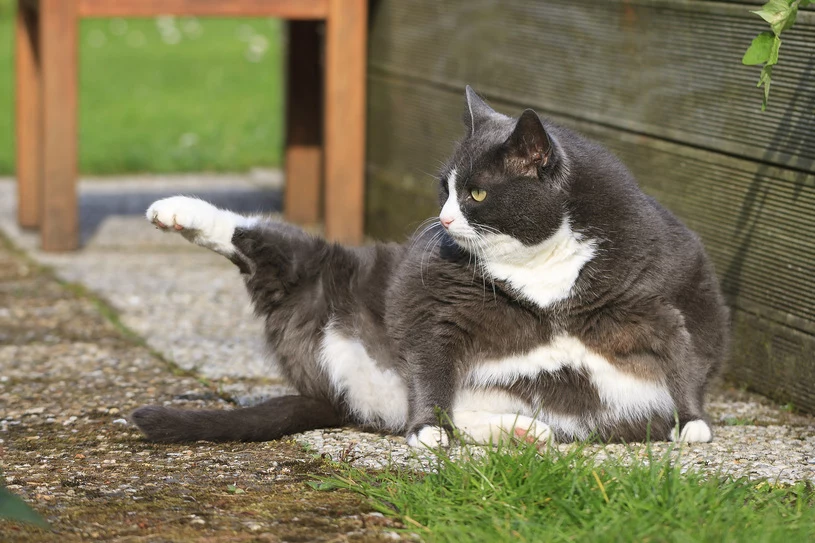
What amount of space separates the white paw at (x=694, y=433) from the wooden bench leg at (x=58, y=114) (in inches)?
150

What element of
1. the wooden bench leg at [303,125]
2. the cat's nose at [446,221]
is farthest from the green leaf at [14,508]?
the wooden bench leg at [303,125]

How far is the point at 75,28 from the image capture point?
5414 millimetres

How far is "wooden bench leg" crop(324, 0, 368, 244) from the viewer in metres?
5.86

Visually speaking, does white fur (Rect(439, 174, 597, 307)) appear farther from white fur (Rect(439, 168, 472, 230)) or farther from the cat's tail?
the cat's tail

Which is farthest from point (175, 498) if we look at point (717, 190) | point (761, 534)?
point (717, 190)

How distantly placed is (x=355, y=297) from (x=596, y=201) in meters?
0.86

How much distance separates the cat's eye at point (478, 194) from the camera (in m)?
2.82

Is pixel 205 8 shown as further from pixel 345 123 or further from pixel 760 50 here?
pixel 760 50

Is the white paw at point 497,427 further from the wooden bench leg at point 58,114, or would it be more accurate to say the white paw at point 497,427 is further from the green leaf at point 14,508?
the wooden bench leg at point 58,114

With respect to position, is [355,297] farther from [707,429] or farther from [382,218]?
[382,218]

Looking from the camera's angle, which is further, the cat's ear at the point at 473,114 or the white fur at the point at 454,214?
the cat's ear at the point at 473,114

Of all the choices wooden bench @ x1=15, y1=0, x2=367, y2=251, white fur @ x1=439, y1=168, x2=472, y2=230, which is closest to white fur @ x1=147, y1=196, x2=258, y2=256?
white fur @ x1=439, y1=168, x2=472, y2=230

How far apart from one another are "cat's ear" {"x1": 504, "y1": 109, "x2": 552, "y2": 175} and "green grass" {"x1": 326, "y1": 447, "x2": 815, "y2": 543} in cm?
76

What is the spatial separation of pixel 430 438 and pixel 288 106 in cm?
426
